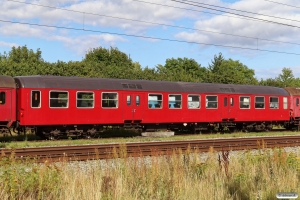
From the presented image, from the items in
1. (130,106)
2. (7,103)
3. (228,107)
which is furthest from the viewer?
(228,107)

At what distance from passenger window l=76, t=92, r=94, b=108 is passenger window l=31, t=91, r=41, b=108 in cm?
208

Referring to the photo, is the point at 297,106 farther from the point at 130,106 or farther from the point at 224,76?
the point at 224,76

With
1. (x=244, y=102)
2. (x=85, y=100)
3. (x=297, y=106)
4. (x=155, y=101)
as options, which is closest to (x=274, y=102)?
(x=297, y=106)

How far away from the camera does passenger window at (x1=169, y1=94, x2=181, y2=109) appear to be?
987 inches

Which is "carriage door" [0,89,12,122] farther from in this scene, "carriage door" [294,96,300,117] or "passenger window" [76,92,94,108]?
"carriage door" [294,96,300,117]

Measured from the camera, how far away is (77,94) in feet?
71.5

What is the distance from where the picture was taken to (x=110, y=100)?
2291 cm

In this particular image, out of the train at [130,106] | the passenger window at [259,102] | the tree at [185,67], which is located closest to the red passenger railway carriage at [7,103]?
the train at [130,106]

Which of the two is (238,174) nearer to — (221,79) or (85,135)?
(85,135)

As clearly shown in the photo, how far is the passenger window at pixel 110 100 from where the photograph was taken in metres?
22.7

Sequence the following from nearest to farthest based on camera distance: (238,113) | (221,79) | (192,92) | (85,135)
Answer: (85,135), (192,92), (238,113), (221,79)

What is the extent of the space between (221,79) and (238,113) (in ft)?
97.3

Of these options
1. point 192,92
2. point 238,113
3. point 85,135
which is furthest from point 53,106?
point 238,113

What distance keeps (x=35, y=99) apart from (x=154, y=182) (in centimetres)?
1313
